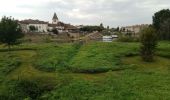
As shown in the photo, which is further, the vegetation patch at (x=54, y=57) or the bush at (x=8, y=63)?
the vegetation patch at (x=54, y=57)

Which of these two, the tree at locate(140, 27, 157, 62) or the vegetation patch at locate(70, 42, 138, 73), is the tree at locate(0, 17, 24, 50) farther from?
the tree at locate(140, 27, 157, 62)

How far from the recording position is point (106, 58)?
148 ft

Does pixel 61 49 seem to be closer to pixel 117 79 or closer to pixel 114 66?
pixel 114 66

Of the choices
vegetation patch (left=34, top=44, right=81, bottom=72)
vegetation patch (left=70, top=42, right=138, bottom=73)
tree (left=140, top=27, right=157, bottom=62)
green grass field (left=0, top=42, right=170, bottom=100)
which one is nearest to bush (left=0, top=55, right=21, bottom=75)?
green grass field (left=0, top=42, right=170, bottom=100)

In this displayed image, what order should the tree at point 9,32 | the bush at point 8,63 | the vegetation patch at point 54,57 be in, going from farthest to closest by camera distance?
the tree at point 9,32 < the vegetation patch at point 54,57 < the bush at point 8,63

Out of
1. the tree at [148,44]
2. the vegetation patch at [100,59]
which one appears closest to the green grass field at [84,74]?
the vegetation patch at [100,59]

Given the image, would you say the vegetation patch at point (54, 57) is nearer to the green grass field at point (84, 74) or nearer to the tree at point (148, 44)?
the green grass field at point (84, 74)

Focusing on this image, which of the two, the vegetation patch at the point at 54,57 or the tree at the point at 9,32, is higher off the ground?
the tree at the point at 9,32

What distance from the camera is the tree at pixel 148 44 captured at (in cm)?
4512

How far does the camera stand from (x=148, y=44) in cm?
4553

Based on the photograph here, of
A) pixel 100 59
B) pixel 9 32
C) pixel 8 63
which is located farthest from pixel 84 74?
pixel 9 32

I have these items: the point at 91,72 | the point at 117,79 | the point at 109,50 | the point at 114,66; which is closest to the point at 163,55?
the point at 109,50

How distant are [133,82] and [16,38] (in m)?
26.9

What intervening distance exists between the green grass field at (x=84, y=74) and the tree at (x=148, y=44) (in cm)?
83
